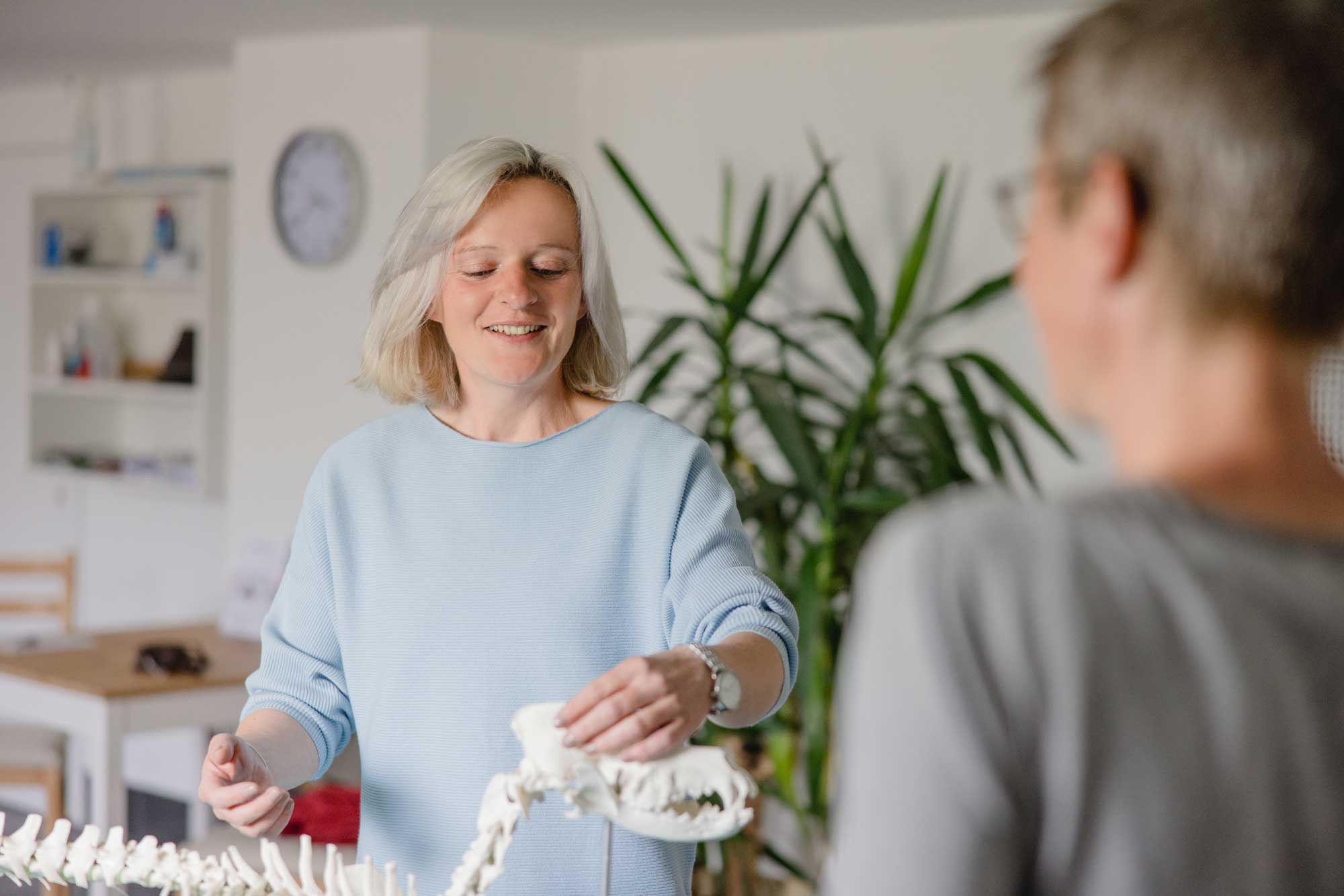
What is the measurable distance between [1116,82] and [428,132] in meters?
3.78

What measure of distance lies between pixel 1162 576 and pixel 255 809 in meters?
1.02

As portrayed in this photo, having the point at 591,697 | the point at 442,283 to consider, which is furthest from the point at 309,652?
the point at 591,697

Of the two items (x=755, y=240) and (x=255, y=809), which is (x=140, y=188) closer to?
(x=755, y=240)

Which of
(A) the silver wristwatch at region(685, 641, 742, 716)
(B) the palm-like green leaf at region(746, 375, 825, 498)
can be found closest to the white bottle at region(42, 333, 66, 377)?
(B) the palm-like green leaf at region(746, 375, 825, 498)

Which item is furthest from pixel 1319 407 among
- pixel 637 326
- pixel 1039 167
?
pixel 637 326

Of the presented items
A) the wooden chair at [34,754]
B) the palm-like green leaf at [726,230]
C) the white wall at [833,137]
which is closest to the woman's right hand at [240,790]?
the palm-like green leaf at [726,230]

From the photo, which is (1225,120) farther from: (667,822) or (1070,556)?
(667,822)

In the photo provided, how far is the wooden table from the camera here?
3.27 metres

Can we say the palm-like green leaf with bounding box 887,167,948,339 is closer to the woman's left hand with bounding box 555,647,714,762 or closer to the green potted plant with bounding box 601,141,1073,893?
the green potted plant with bounding box 601,141,1073,893

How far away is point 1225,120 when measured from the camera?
0.59 metres

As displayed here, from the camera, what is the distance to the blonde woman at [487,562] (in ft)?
4.77

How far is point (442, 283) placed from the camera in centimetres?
157

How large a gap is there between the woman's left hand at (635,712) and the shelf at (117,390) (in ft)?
13.4

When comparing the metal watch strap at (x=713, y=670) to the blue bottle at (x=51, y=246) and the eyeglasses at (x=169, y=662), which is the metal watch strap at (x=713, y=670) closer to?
the eyeglasses at (x=169, y=662)
